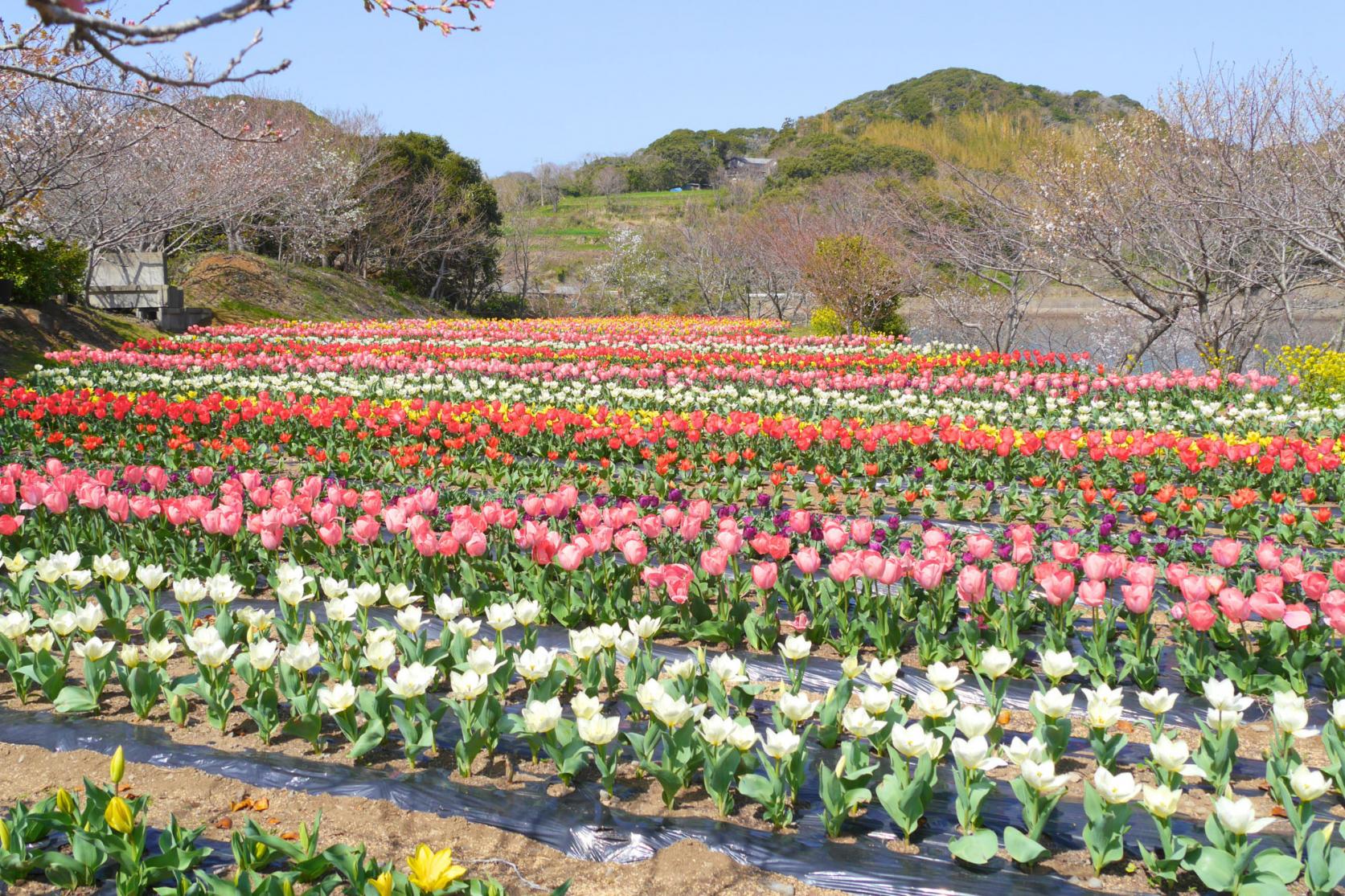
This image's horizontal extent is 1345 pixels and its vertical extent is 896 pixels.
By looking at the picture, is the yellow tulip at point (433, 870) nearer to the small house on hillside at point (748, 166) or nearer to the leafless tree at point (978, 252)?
the leafless tree at point (978, 252)

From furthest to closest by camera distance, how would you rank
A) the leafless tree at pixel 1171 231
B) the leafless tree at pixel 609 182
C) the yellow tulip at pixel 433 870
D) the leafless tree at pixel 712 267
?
1. the leafless tree at pixel 609 182
2. the leafless tree at pixel 712 267
3. the leafless tree at pixel 1171 231
4. the yellow tulip at pixel 433 870

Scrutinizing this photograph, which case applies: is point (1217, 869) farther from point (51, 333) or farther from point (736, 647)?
point (51, 333)

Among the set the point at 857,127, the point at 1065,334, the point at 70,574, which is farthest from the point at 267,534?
the point at 857,127

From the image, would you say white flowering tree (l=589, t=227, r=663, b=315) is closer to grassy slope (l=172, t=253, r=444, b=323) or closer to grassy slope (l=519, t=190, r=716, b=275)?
grassy slope (l=519, t=190, r=716, b=275)

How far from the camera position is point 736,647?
4.09 meters

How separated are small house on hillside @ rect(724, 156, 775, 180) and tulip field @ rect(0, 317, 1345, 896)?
191 ft

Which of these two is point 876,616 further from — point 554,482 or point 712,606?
point 554,482

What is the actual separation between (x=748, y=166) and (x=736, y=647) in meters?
75.2

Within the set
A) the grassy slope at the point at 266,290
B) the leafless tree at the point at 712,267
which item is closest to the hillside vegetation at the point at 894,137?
the leafless tree at the point at 712,267

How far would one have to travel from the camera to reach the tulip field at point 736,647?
98.0 inches

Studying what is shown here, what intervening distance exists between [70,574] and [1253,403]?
1045cm

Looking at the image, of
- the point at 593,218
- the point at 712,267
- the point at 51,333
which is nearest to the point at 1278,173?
the point at 51,333

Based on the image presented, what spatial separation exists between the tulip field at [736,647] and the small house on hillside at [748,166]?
58180mm

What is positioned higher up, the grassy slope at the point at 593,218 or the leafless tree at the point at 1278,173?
the grassy slope at the point at 593,218
